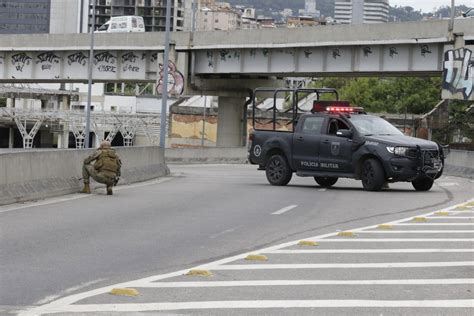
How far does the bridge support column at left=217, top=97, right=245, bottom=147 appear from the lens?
61.8 m

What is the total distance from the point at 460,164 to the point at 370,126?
14067 millimetres

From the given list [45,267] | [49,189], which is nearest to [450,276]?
[45,267]

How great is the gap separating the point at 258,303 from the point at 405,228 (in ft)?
24.9

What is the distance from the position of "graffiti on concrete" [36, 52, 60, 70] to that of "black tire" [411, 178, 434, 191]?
1519 inches

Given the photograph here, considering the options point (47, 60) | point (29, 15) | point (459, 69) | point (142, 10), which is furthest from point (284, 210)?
point (29, 15)

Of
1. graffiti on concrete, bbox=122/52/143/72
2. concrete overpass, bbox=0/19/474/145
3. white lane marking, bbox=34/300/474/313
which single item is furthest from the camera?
graffiti on concrete, bbox=122/52/143/72

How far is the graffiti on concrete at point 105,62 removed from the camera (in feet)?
197

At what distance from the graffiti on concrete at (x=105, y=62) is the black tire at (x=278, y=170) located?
33.2m

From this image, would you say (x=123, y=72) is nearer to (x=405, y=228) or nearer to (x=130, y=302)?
(x=405, y=228)

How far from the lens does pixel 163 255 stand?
12617 millimetres

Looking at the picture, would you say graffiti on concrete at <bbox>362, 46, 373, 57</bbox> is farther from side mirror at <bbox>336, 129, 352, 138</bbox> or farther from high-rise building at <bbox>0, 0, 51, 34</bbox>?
high-rise building at <bbox>0, 0, 51, 34</bbox>

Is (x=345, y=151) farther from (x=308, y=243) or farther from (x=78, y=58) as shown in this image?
(x=78, y=58)

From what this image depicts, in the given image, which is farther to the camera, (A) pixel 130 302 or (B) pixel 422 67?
(B) pixel 422 67

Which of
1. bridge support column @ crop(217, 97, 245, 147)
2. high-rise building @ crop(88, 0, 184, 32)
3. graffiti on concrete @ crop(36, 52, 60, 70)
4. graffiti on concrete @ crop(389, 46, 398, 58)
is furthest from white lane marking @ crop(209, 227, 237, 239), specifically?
high-rise building @ crop(88, 0, 184, 32)
